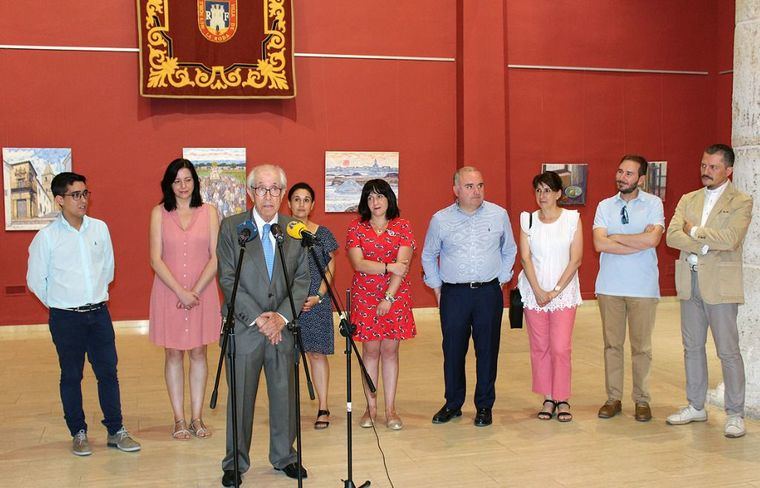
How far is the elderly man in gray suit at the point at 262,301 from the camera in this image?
4066 millimetres

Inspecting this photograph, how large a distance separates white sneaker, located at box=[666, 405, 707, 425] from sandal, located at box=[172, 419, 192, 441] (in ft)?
9.60

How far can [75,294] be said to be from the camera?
4.70 meters

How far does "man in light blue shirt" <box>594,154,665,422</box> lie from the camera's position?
5383 mm

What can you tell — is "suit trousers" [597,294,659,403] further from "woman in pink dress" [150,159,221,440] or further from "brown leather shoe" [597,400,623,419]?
"woman in pink dress" [150,159,221,440]

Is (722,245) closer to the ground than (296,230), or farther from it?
closer to the ground

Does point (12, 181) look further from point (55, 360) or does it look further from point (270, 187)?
point (270, 187)

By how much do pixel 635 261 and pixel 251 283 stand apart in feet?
8.45

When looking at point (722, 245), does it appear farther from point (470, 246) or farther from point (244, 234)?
point (244, 234)

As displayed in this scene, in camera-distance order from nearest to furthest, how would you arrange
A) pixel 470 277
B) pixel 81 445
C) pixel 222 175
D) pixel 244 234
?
pixel 244 234, pixel 81 445, pixel 470 277, pixel 222 175

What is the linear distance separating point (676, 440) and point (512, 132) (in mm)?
5980

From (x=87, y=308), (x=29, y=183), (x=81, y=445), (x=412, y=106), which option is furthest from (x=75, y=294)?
(x=412, y=106)

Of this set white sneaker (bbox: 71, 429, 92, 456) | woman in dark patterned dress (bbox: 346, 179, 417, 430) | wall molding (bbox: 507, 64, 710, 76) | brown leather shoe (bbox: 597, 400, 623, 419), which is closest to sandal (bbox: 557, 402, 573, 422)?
brown leather shoe (bbox: 597, 400, 623, 419)

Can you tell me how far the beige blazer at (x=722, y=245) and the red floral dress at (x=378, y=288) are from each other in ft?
5.36

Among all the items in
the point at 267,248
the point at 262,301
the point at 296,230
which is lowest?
the point at 262,301
